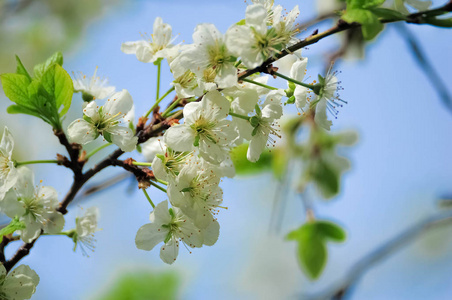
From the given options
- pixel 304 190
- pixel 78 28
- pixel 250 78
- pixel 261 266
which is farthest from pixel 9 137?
pixel 261 266

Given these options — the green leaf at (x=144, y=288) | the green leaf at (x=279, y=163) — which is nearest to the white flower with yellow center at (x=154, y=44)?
the green leaf at (x=279, y=163)

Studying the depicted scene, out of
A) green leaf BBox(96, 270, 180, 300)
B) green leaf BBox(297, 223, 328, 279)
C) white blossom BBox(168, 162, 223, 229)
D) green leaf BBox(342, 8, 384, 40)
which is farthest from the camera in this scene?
green leaf BBox(96, 270, 180, 300)

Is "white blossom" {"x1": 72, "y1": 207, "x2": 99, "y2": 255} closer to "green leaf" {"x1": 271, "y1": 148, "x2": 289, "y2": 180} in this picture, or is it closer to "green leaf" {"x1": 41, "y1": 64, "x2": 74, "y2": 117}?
"green leaf" {"x1": 41, "y1": 64, "x2": 74, "y2": 117}

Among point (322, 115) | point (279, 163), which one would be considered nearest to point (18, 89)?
point (322, 115)

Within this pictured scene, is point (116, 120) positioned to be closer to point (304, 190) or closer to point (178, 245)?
point (178, 245)

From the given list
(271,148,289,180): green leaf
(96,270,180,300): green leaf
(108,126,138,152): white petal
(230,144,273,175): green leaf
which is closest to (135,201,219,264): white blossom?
(108,126,138,152): white petal
